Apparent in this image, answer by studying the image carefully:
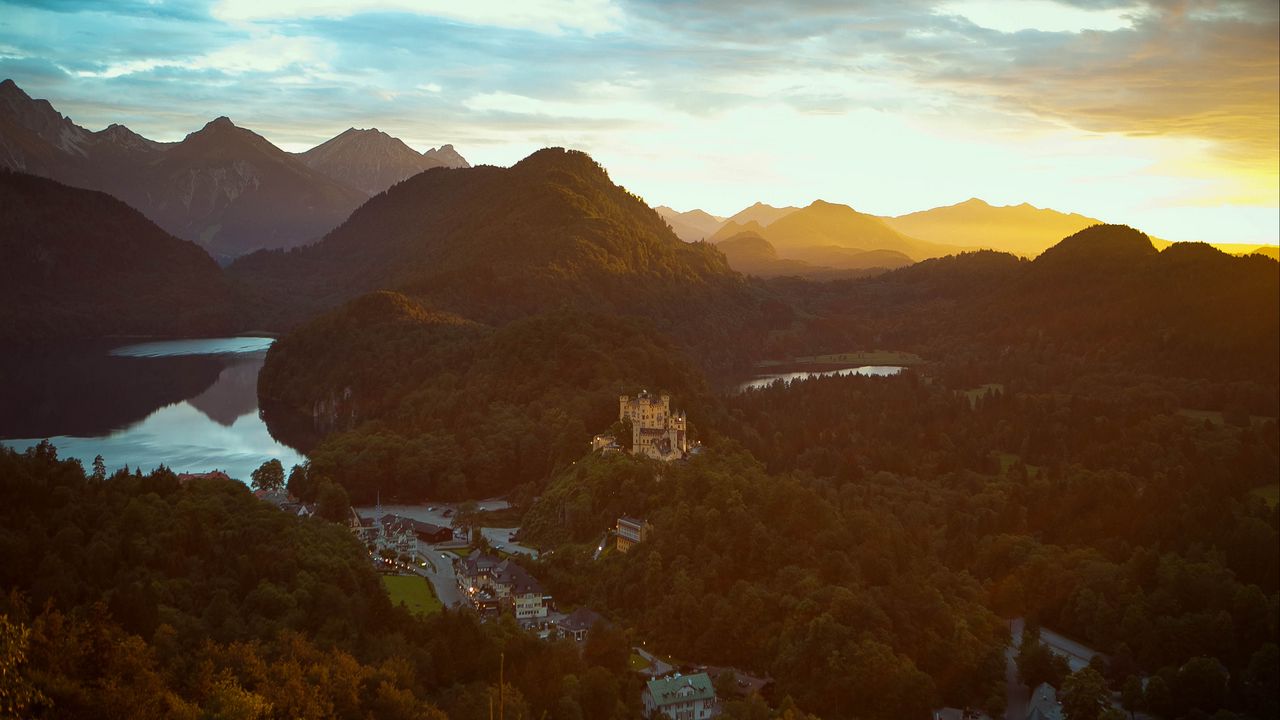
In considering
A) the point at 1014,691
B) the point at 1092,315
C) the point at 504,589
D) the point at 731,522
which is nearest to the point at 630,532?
the point at 731,522

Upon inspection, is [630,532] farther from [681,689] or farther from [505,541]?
[681,689]

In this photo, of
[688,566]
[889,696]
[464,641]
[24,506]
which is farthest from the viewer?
[688,566]

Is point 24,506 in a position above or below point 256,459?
above

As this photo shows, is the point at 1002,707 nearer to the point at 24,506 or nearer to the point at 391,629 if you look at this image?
the point at 391,629

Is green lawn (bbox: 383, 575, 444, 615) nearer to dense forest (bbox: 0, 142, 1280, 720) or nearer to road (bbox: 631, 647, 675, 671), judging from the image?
dense forest (bbox: 0, 142, 1280, 720)

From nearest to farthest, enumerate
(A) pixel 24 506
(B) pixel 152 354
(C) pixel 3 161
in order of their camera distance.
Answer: (A) pixel 24 506, (B) pixel 152 354, (C) pixel 3 161

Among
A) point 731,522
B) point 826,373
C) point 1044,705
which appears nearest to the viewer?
point 1044,705

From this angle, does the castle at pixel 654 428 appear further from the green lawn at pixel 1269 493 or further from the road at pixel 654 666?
the green lawn at pixel 1269 493

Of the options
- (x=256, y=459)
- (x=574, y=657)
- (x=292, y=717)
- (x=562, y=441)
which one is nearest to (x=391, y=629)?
(x=574, y=657)
